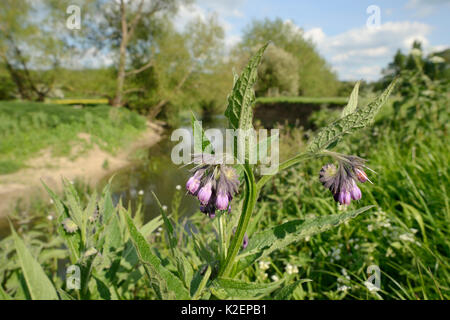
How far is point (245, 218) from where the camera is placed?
70cm

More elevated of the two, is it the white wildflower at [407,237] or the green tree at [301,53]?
the green tree at [301,53]

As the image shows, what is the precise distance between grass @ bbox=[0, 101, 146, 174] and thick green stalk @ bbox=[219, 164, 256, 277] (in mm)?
8594

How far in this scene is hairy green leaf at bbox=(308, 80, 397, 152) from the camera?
0.54 meters

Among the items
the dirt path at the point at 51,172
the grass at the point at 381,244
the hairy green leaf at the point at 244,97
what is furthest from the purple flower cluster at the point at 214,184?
the dirt path at the point at 51,172

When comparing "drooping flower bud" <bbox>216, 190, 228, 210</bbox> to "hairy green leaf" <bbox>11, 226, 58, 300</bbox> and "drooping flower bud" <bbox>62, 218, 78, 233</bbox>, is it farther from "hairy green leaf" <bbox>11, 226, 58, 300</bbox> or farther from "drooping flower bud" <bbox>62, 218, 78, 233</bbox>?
"hairy green leaf" <bbox>11, 226, 58, 300</bbox>

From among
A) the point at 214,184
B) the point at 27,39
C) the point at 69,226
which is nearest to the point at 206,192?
the point at 214,184

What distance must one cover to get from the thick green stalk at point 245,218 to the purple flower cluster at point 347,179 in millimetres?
220

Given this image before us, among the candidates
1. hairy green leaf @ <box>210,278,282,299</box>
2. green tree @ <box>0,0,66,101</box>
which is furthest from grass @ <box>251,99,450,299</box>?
green tree @ <box>0,0,66,101</box>

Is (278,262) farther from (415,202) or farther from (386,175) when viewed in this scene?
(386,175)

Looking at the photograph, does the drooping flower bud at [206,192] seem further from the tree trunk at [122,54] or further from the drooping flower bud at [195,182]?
the tree trunk at [122,54]

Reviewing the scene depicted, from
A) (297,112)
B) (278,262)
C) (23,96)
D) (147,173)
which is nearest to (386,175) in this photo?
(278,262)

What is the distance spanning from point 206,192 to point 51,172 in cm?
873

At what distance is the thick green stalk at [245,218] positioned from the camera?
2.11 feet

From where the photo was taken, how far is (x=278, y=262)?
92.4 inches
